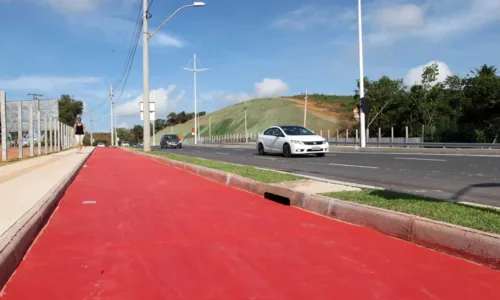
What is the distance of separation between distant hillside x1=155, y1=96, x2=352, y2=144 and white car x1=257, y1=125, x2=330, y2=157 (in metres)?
46.7

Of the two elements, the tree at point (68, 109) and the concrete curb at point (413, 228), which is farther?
the tree at point (68, 109)

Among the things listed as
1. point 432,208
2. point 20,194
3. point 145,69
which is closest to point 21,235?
point 20,194

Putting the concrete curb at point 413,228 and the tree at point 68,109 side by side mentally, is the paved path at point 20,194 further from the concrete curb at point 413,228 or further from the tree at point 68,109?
the tree at point 68,109

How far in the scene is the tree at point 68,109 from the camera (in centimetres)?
8719

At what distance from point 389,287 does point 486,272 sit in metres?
1.03

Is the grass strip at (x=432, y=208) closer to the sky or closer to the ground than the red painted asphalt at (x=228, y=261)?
closer to the sky

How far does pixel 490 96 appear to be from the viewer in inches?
1377

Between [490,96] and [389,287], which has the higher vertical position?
[490,96]

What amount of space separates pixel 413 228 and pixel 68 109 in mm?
92964

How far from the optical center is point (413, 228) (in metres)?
4.81

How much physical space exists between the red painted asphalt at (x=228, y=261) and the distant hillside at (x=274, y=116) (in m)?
62.3

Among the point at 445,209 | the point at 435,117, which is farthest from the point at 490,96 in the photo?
the point at 445,209

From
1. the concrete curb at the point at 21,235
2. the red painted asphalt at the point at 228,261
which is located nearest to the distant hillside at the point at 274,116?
the red painted asphalt at the point at 228,261

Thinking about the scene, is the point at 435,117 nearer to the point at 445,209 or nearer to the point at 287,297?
the point at 445,209
